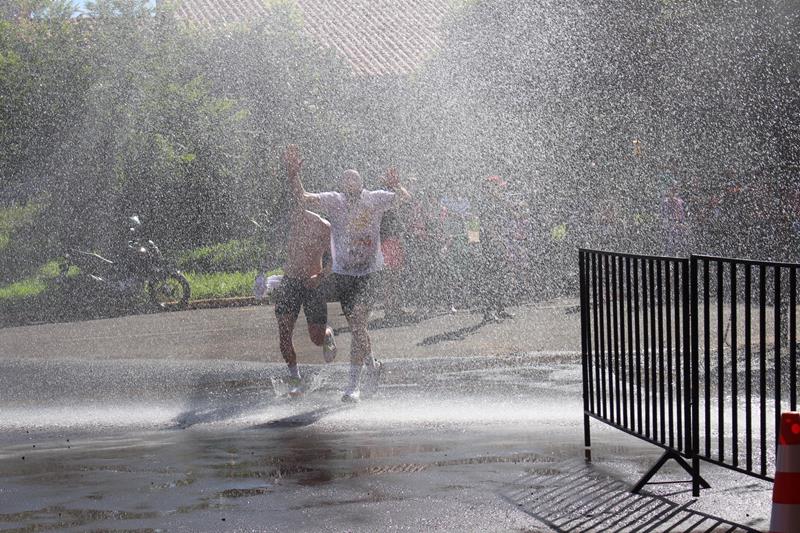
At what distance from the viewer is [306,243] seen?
11.1 meters

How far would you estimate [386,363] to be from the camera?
13305 millimetres

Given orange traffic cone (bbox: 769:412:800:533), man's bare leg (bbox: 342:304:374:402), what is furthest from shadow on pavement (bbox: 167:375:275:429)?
orange traffic cone (bbox: 769:412:800:533)

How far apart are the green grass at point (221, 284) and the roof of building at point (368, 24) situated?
23.0 metres

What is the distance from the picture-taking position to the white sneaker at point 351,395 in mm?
10508

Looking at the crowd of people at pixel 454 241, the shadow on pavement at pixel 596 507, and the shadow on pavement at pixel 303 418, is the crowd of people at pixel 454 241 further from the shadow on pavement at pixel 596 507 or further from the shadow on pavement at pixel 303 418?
the shadow on pavement at pixel 596 507

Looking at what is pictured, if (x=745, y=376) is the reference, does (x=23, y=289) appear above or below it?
above

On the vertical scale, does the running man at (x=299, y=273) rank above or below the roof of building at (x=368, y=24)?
below

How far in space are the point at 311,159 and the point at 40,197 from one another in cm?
557

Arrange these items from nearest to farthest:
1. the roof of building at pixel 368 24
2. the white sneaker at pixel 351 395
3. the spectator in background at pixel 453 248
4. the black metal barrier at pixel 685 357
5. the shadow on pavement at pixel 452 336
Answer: the black metal barrier at pixel 685 357 → the white sneaker at pixel 351 395 → the shadow on pavement at pixel 452 336 → the spectator in background at pixel 453 248 → the roof of building at pixel 368 24

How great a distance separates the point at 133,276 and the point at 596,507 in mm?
15859

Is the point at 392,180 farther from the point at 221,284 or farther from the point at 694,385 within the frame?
the point at 221,284

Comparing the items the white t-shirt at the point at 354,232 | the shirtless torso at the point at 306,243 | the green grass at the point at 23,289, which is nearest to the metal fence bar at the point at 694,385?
the white t-shirt at the point at 354,232

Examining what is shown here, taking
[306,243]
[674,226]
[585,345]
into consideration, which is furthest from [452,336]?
[585,345]

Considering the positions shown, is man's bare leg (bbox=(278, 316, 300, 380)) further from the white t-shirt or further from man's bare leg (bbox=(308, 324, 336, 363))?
the white t-shirt
